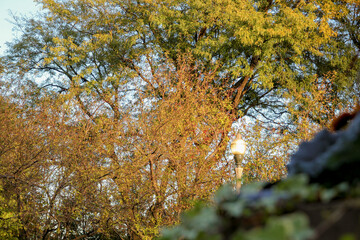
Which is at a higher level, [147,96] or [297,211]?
[147,96]

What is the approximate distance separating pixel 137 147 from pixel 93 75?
28.4ft

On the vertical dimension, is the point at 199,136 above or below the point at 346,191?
above

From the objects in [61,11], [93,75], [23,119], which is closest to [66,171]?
[23,119]

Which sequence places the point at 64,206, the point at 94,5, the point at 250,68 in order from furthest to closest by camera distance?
the point at 94,5 → the point at 250,68 → the point at 64,206

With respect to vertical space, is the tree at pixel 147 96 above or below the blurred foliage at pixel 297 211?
above

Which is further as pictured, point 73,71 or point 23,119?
point 73,71

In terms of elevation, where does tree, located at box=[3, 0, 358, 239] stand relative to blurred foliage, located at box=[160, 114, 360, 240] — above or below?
above

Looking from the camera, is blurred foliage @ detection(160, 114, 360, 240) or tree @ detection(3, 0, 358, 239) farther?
tree @ detection(3, 0, 358, 239)

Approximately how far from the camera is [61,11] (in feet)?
58.5

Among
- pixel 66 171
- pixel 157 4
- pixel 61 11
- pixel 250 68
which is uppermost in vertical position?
pixel 61 11

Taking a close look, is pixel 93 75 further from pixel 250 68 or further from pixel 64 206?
pixel 64 206

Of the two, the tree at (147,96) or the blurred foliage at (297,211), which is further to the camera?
the tree at (147,96)

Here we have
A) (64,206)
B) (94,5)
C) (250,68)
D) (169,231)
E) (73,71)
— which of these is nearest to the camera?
(169,231)

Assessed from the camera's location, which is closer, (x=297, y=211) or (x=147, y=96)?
(x=297, y=211)
